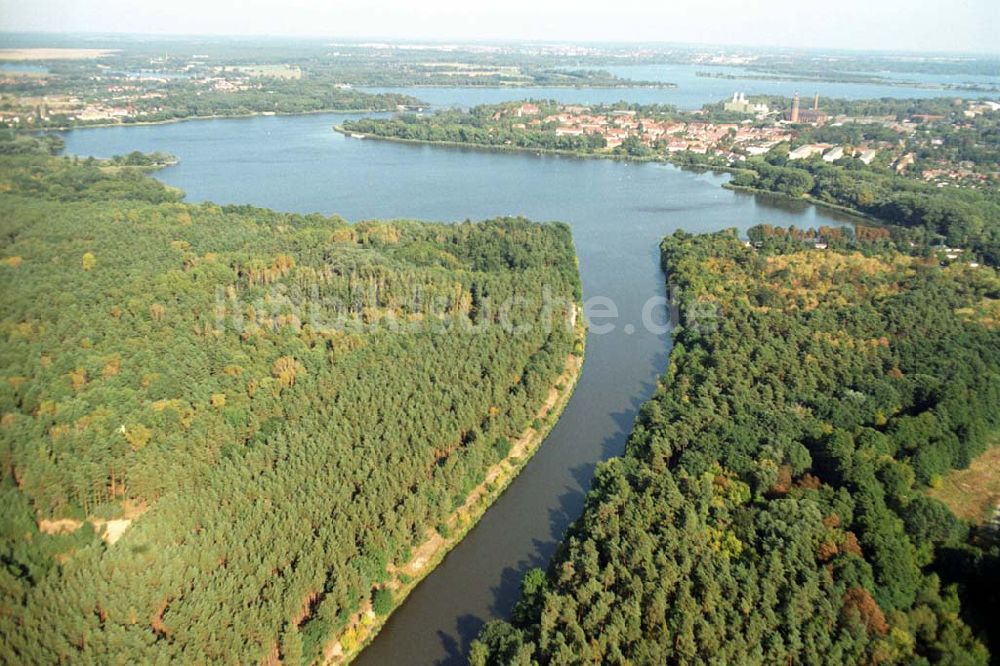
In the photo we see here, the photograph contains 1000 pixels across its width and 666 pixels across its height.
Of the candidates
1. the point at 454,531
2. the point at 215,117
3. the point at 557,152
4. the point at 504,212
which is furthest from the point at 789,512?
the point at 215,117

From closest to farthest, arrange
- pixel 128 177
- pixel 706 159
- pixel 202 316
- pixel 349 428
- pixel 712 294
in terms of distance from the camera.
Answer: pixel 349 428 < pixel 202 316 < pixel 712 294 < pixel 128 177 < pixel 706 159

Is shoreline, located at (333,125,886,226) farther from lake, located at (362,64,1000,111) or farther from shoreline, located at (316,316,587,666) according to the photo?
shoreline, located at (316,316,587,666)

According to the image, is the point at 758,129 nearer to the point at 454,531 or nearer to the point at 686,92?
the point at 686,92

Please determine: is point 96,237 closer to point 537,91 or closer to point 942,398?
point 942,398

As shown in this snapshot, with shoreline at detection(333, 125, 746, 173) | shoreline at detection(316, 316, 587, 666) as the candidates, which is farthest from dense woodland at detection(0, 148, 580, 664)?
shoreline at detection(333, 125, 746, 173)

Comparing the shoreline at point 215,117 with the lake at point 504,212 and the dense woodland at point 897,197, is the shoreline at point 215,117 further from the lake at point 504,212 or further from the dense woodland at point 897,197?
the dense woodland at point 897,197

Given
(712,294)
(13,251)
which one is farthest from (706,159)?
(13,251)
